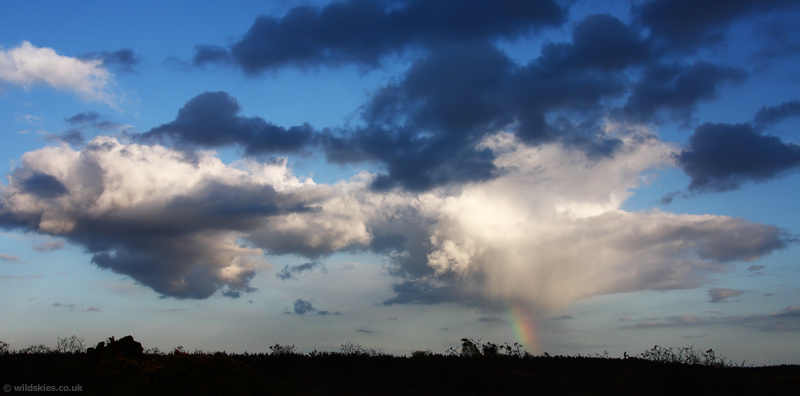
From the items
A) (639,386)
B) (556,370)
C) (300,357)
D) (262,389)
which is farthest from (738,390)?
(300,357)

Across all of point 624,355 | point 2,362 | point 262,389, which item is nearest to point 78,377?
point 262,389

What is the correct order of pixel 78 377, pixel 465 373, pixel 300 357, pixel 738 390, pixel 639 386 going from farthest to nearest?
pixel 300 357 < pixel 465 373 < pixel 639 386 < pixel 738 390 < pixel 78 377

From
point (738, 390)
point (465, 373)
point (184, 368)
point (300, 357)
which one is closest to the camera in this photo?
point (184, 368)

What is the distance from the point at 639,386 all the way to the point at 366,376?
536 inches

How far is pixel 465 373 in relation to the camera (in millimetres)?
26062

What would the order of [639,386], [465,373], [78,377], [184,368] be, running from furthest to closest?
1. [465,373]
2. [639,386]
3. [78,377]
4. [184,368]

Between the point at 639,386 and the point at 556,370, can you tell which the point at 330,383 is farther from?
the point at 639,386

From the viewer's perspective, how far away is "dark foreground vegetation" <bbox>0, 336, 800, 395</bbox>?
15250 millimetres

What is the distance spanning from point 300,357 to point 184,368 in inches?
706

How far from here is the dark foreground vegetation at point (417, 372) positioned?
50.0 feet

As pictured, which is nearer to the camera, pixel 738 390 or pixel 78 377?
pixel 78 377

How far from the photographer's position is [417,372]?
28.6 meters

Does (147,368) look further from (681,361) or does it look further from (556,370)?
(681,361)

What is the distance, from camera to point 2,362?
92.5ft
